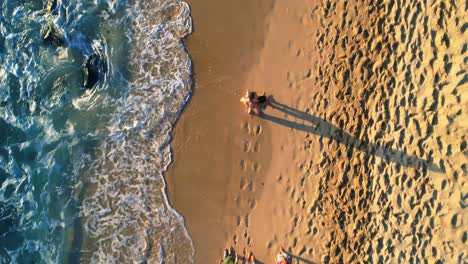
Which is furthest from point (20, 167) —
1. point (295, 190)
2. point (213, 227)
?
point (295, 190)

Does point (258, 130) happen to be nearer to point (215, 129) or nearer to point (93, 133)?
point (215, 129)

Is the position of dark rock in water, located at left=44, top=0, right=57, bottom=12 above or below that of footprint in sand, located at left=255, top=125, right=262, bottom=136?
above

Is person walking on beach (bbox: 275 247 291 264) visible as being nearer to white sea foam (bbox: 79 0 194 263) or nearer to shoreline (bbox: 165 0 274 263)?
shoreline (bbox: 165 0 274 263)

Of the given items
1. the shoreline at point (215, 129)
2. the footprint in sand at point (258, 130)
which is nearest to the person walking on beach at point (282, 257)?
the shoreline at point (215, 129)

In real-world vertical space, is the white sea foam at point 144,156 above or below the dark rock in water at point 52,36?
below

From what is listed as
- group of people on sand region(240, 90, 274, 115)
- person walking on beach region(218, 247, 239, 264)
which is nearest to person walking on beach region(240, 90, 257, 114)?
group of people on sand region(240, 90, 274, 115)

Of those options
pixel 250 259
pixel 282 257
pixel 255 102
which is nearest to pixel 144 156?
pixel 255 102

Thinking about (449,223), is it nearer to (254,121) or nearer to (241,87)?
(254,121)

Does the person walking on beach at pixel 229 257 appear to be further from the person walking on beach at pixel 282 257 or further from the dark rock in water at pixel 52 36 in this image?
the dark rock in water at pixel 52 36
